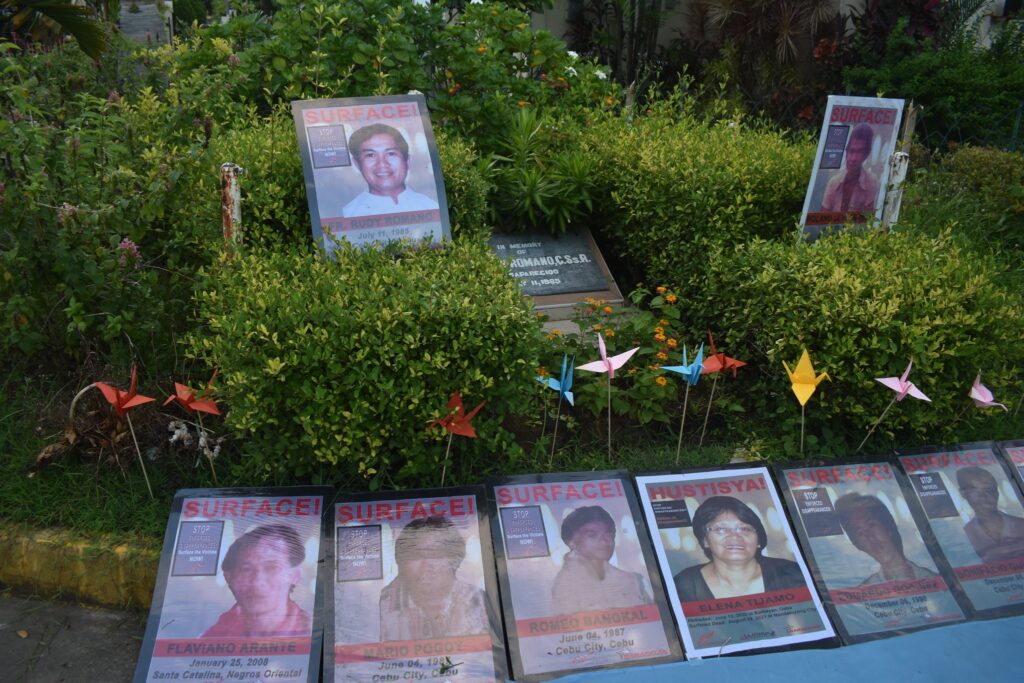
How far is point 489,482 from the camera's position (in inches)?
138

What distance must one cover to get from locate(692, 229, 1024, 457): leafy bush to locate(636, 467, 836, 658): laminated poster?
1.84ft

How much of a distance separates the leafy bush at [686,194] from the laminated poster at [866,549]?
4.85 ft

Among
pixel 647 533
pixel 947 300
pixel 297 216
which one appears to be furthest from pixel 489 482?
pixel 947 300

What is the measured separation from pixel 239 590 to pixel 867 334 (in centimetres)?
284

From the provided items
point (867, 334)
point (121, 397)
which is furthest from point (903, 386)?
point (121, 397)

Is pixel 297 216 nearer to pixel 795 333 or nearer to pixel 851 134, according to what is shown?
pixel 795 333

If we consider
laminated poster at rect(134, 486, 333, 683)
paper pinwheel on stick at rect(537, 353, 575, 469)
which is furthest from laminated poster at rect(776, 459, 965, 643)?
laminated poster at rect(134, 486, 333, 683)

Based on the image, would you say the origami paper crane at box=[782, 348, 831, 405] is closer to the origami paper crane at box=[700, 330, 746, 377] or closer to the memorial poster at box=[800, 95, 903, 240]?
the origami paper crane at box=[700, 330, 746, 377]

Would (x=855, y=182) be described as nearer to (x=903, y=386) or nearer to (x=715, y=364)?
(x=903, y=386)

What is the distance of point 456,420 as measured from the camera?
332cm

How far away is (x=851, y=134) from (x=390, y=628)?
3.60 m

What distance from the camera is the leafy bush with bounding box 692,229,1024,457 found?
3.91 m

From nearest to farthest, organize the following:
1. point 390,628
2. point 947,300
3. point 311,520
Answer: point 390,628
point 311,520
point 947,300

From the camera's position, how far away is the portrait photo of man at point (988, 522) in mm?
3791
